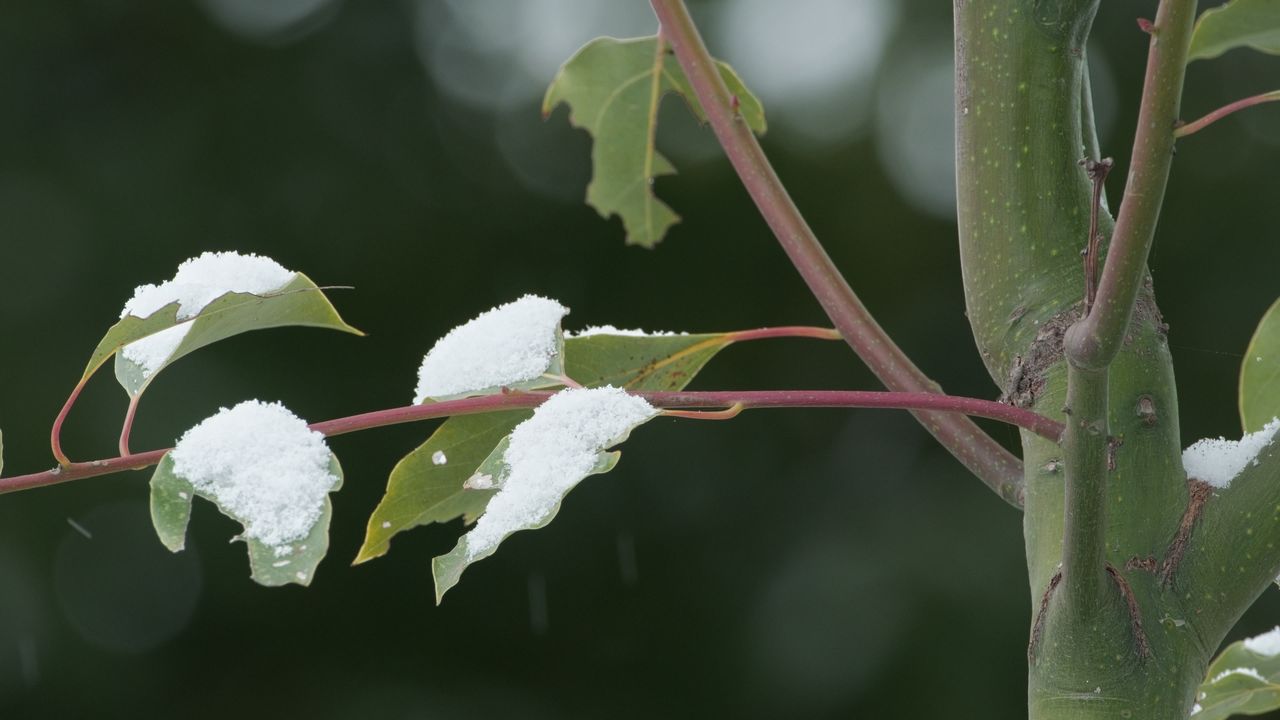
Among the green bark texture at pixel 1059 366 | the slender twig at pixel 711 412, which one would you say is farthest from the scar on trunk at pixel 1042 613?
the slender twig at pixel 711 412

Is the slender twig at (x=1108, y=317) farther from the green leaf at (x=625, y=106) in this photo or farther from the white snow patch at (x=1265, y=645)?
the green leaf at (x=625, y=106)

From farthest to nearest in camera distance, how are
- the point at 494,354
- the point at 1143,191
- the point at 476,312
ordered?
the point at 476,312 < the point at 494,354 < the point at 1143,191

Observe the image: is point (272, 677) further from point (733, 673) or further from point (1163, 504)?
point (1163, 504)

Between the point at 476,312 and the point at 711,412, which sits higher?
the point at 476,312

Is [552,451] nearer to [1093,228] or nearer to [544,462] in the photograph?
[544,462]

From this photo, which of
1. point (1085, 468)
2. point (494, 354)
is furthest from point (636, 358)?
point (1085, 468)

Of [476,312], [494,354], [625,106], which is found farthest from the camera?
[476,312]
